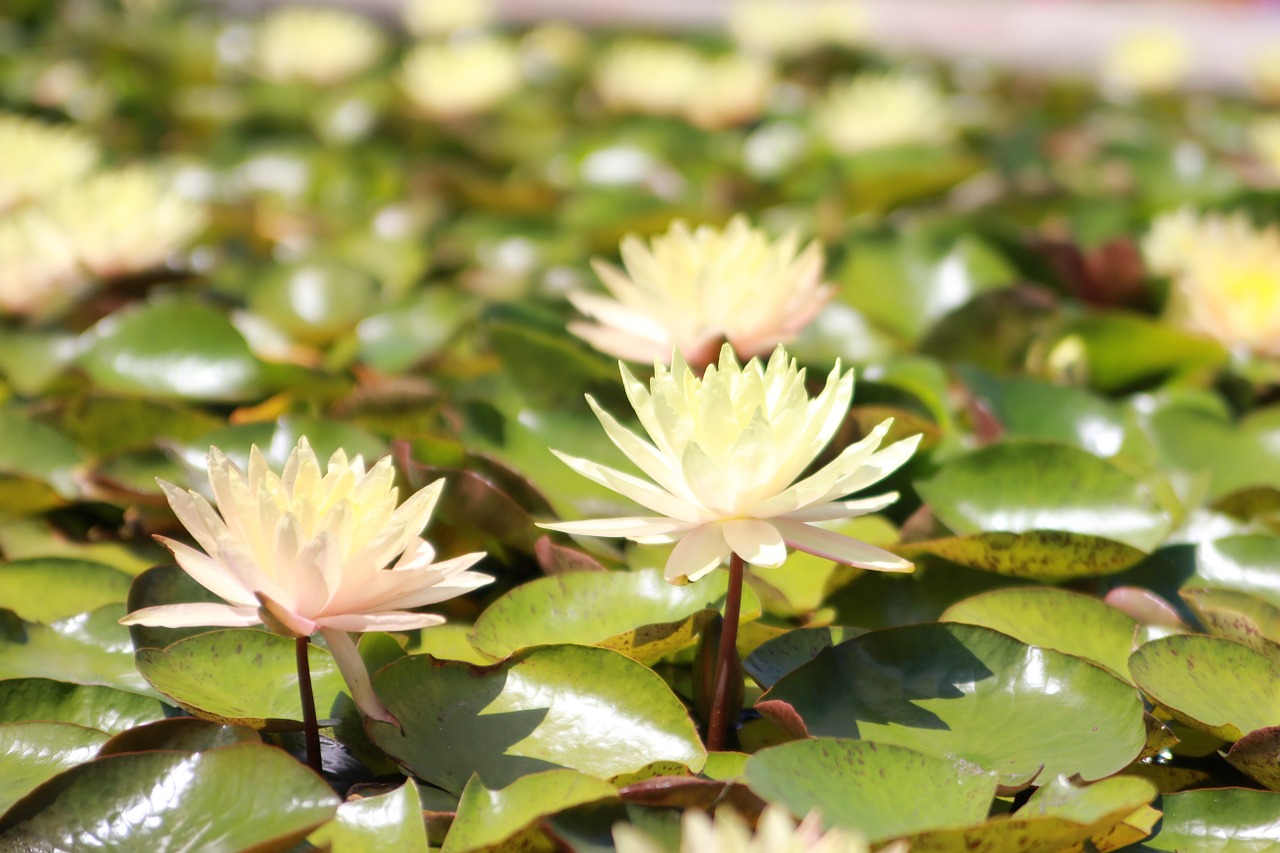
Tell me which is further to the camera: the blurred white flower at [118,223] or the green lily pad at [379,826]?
the blurred white flower at [118,223]

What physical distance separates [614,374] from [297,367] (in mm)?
361

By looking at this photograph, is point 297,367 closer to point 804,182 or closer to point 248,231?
point 248,231

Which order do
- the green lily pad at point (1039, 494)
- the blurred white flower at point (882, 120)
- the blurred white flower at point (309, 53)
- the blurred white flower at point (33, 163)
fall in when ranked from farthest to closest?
the blurred white flower at point (309, 53)
the blurred white flower at point (882, 120)
the blurred white flower at point (33, 163)
the green lily pad at point (1039, 494)

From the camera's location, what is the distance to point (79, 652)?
88 cm

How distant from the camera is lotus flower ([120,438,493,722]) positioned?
66cm

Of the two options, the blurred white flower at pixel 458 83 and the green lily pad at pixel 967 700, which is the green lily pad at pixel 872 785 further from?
the blurred white flower at pixel 458 83

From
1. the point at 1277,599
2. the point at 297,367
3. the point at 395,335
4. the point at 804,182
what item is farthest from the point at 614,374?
the point at 804,182

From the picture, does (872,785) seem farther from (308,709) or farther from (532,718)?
(308,709)

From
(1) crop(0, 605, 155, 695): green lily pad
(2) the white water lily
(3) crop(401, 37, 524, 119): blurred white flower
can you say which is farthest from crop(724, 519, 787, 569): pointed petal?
(3) crop(401, 37, 524, 119): blurred white flower

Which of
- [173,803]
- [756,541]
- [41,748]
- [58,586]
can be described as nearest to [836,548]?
[756,541]

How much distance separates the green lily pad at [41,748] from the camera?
73cm

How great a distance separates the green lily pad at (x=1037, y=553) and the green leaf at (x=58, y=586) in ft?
2.06

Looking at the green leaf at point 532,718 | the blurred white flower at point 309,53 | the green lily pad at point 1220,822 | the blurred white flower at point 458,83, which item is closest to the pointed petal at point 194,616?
the green leaf at point 532,718

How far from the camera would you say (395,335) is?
1511 millimetres
